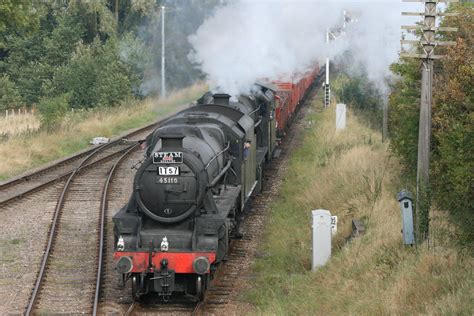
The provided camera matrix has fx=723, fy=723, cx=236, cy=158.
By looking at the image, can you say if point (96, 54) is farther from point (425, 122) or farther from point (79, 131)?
point (425, 122)

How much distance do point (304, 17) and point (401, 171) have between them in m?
7.06

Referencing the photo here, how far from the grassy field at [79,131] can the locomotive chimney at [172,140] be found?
399 inches

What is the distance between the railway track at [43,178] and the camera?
56.3 feet

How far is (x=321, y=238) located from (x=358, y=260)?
1.07 meters

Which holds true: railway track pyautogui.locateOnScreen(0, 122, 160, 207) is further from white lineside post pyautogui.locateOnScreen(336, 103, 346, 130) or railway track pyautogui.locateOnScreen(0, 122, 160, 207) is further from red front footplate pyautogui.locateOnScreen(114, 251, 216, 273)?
white lineside post pyautogui.locateOnScreen(336, 103, 346, 130)

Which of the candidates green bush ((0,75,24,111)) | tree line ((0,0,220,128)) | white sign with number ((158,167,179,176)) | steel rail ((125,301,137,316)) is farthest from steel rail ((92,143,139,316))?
green bush ((0,75,24,111))

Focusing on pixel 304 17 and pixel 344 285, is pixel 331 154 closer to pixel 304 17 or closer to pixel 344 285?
pixel 304 17

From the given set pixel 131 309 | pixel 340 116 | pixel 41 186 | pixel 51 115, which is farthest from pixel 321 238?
pixel 51 115

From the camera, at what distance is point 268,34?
20.5 metres

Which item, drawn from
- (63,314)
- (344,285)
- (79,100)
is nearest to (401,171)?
(344,285)

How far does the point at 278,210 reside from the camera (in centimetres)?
1608

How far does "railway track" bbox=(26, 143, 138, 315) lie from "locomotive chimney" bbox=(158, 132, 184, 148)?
2413 millimetres

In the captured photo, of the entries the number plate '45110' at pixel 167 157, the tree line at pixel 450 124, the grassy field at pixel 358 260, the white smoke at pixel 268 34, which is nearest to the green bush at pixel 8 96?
the white smoke at pixel 268 34

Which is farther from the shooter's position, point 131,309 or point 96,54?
point 96,54
